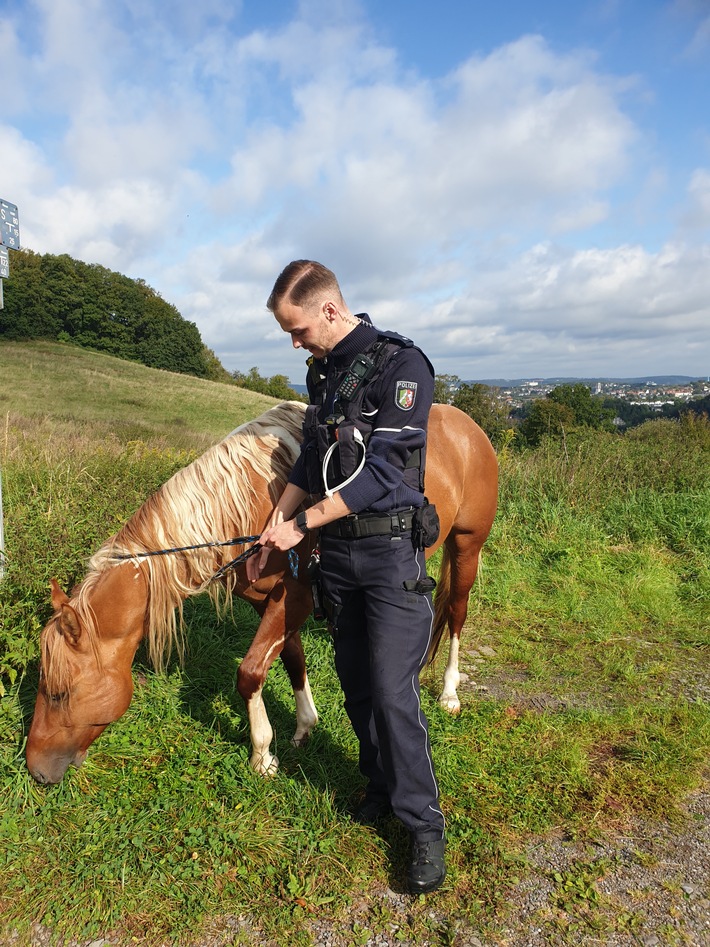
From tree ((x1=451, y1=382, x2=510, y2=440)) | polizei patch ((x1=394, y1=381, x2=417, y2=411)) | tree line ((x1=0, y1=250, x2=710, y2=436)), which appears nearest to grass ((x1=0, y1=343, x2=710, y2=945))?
polizei patch ((x1=394, y1=381, x2=417, y2=411))

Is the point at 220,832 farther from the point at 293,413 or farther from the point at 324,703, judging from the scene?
the point at 293,413

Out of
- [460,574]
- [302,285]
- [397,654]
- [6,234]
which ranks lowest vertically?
[460,574]

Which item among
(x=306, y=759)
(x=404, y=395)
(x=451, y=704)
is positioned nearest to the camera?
(x=404, y=395)

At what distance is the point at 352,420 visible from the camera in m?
2.27

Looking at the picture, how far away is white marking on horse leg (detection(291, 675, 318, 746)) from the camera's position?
3348mm

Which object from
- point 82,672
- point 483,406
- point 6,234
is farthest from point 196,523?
point 483,406

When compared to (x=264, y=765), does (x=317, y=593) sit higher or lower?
higher

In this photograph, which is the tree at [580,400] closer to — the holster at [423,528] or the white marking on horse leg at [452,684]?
the white marking on horse leg at [452,684]

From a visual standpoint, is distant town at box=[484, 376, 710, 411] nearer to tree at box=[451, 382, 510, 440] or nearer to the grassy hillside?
tree at box=[451, 382, 510, 440]

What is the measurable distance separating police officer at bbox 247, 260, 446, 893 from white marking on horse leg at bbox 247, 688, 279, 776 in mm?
940

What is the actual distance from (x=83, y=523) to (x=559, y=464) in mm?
6266

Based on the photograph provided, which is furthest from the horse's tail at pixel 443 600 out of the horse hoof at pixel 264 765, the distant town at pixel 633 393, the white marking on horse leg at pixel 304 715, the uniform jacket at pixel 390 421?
the distant town at pixel 633 393

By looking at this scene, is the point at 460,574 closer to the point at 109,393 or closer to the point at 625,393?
the point at 109,393

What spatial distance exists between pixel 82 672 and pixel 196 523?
0.85 metres
